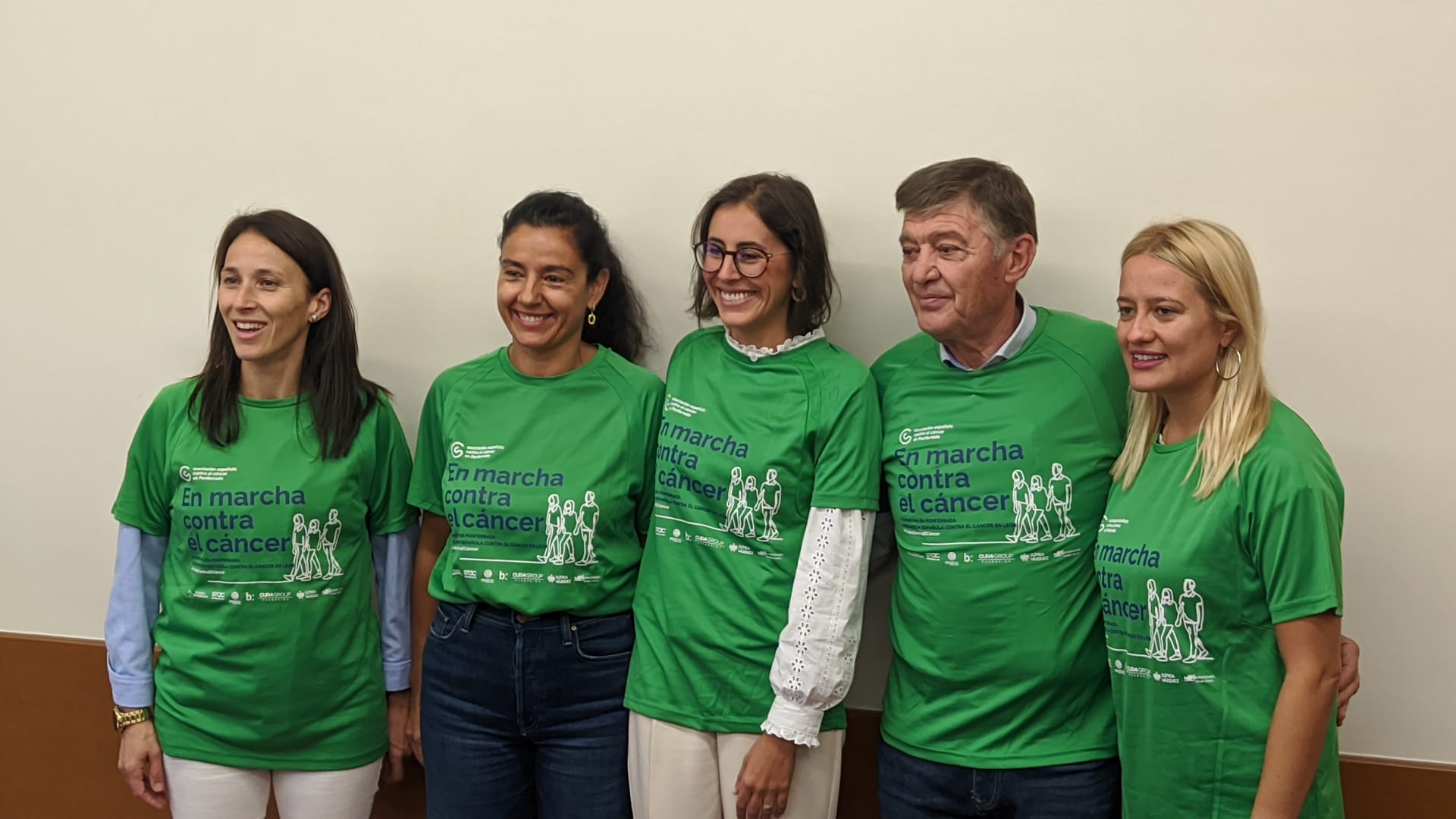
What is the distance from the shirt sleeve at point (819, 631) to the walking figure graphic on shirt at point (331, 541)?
37.0 inches

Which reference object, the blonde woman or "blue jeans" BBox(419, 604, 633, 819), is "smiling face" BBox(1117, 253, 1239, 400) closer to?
the blonde woman

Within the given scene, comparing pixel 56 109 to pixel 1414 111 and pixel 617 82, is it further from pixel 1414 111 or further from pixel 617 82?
pixel 1414 111

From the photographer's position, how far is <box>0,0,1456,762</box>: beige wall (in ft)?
7.45

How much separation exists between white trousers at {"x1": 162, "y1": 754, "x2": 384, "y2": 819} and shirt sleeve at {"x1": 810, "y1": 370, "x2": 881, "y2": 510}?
114 centimetres

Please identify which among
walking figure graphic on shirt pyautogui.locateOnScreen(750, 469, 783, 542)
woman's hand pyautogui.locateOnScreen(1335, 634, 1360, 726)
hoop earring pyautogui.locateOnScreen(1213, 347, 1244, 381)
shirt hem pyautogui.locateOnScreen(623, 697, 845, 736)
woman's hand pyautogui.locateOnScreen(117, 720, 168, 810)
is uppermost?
hoop earring pyautogui.locateOnScreen(1213, 347, 1244, 381)


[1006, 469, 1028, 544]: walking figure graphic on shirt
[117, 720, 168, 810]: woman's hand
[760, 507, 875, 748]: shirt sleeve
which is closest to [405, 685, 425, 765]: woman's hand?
[117, 720, 168, 810]: woman's hand

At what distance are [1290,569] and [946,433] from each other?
61 cm

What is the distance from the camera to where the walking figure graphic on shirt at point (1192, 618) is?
180 centimetres

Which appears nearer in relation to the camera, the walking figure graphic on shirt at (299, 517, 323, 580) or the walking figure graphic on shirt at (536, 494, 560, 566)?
the walking figure graphic on shirt at (536, 494, 560, 566)

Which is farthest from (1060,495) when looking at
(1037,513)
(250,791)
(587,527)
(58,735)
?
(58,735)

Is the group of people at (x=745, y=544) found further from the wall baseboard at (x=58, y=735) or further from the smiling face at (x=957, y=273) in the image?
the wall baseboard at (x=58, y=735)

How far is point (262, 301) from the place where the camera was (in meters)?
2.34

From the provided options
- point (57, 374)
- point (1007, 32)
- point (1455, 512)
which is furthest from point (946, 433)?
point (57, 374)

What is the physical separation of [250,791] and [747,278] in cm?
144
